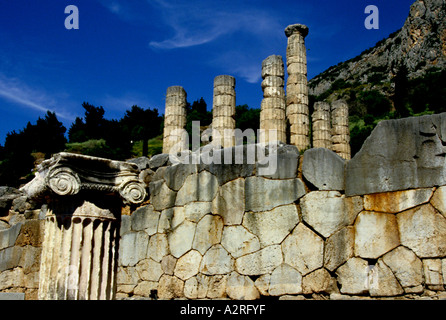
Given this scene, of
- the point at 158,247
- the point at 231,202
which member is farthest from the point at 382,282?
the point at 158,247

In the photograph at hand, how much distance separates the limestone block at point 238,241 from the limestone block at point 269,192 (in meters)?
0.38

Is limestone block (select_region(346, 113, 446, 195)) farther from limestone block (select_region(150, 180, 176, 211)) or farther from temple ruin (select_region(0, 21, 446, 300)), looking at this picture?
limestone block (select_region(150, 180, 176, 211))

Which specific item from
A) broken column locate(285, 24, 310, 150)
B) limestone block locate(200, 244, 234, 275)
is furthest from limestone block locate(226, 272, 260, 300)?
broken column locate(285, 24, 310, 150)

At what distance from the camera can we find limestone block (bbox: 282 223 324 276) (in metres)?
6.21

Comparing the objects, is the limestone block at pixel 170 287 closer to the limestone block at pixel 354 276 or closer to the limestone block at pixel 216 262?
the limestone block at pixel 216 262

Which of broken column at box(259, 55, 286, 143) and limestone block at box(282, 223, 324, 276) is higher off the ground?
broken column at box(259, 55, 286, 143)

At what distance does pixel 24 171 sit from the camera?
29484 millimetres

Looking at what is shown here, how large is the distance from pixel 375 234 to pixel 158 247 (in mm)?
3943

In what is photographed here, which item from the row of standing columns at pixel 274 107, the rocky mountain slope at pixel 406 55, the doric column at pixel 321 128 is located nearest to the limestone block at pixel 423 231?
the row of standing columns at pixel 274 107

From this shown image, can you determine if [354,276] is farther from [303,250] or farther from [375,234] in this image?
[303,250]

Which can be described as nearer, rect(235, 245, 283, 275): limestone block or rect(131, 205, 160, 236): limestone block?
rect(235, 245, 283, 275): limestone block

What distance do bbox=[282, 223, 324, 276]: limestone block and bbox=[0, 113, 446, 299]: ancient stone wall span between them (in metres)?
0.01

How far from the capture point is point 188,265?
7.60 meters

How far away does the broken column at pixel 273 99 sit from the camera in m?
15.2
